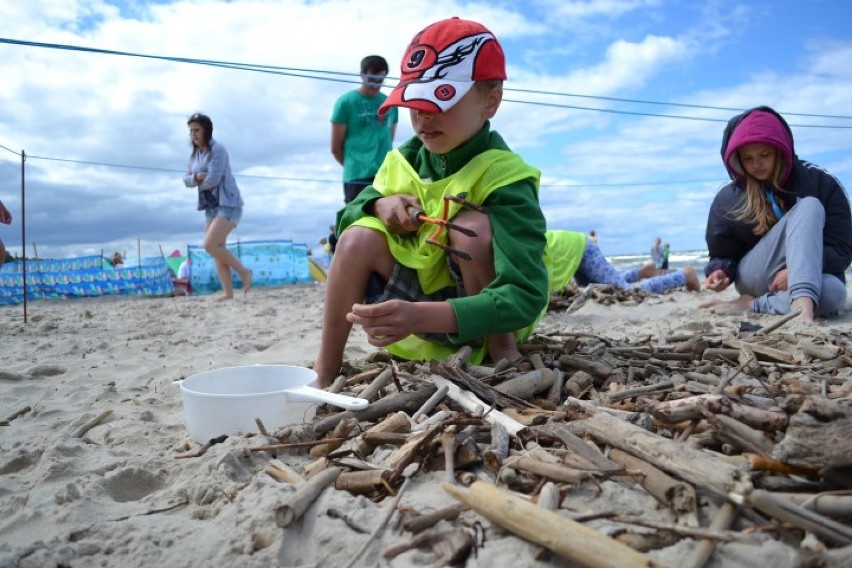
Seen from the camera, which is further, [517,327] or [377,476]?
[517,327]

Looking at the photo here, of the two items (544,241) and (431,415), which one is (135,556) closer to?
(431,415)

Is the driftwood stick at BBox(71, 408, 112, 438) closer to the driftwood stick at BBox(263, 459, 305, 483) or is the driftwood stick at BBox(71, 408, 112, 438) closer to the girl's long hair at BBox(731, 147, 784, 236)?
the driftwood stick at BBox(263, 459, 305, 483)

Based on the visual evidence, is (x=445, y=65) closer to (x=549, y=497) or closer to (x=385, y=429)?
(x=385, y=429)

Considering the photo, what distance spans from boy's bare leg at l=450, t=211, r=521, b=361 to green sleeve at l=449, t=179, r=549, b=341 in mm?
39

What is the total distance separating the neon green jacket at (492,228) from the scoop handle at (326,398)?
479 millimetres

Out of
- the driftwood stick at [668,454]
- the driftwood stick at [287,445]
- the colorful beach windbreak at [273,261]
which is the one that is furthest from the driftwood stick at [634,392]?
the colorful beach windbreak at [273,261]

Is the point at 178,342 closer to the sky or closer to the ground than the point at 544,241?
closer to the ground

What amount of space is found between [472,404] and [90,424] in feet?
4.24

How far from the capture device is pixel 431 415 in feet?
5.90

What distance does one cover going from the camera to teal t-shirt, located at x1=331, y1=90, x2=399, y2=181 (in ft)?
18.2

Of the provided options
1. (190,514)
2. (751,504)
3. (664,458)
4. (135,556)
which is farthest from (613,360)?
(135,556)

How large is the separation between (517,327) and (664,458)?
985 millimetres

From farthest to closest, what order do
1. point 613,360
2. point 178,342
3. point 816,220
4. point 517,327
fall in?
point 178,342
point 816,220
point 613,360
point 517,327

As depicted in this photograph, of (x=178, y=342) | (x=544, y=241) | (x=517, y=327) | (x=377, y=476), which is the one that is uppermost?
(x=544, y=241)
